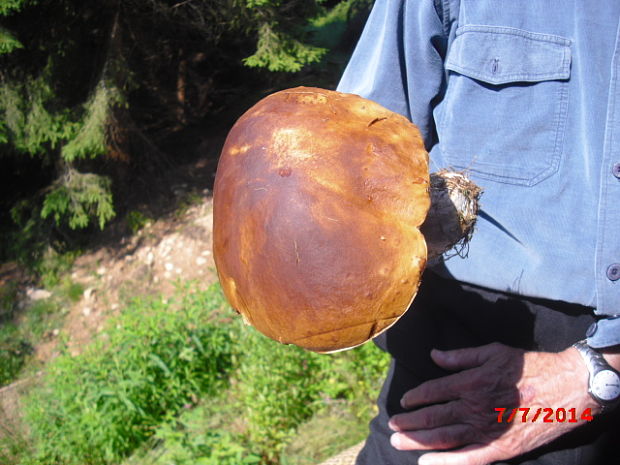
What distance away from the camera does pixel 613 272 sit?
0.89 metres

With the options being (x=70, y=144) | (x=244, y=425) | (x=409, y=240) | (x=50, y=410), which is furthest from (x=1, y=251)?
(x=409, y=240)

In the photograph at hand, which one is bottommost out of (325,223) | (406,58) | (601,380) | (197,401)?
(197,401)

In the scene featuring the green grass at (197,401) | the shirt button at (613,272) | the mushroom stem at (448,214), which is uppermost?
the mushroom stem at (448,214)

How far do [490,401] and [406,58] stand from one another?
2.84 ft

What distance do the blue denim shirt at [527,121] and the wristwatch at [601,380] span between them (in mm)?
57

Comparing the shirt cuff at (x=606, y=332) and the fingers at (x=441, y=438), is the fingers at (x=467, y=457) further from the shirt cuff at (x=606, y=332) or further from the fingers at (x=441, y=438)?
the shirt cuff at (x=606, y=332)

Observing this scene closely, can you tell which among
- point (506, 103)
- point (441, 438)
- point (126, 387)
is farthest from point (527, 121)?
point (126, 387)

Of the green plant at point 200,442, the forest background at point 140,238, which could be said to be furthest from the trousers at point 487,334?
the forest background at point 140,238

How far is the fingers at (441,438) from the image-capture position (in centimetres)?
110

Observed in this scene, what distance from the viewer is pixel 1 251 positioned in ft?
12.5

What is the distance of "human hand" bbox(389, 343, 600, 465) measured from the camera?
1.03 metres

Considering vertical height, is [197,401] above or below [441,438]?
below

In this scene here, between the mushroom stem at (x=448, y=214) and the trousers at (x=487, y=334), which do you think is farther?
the trousers at (x=487, y=334)

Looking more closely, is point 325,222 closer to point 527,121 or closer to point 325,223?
point 325,223
